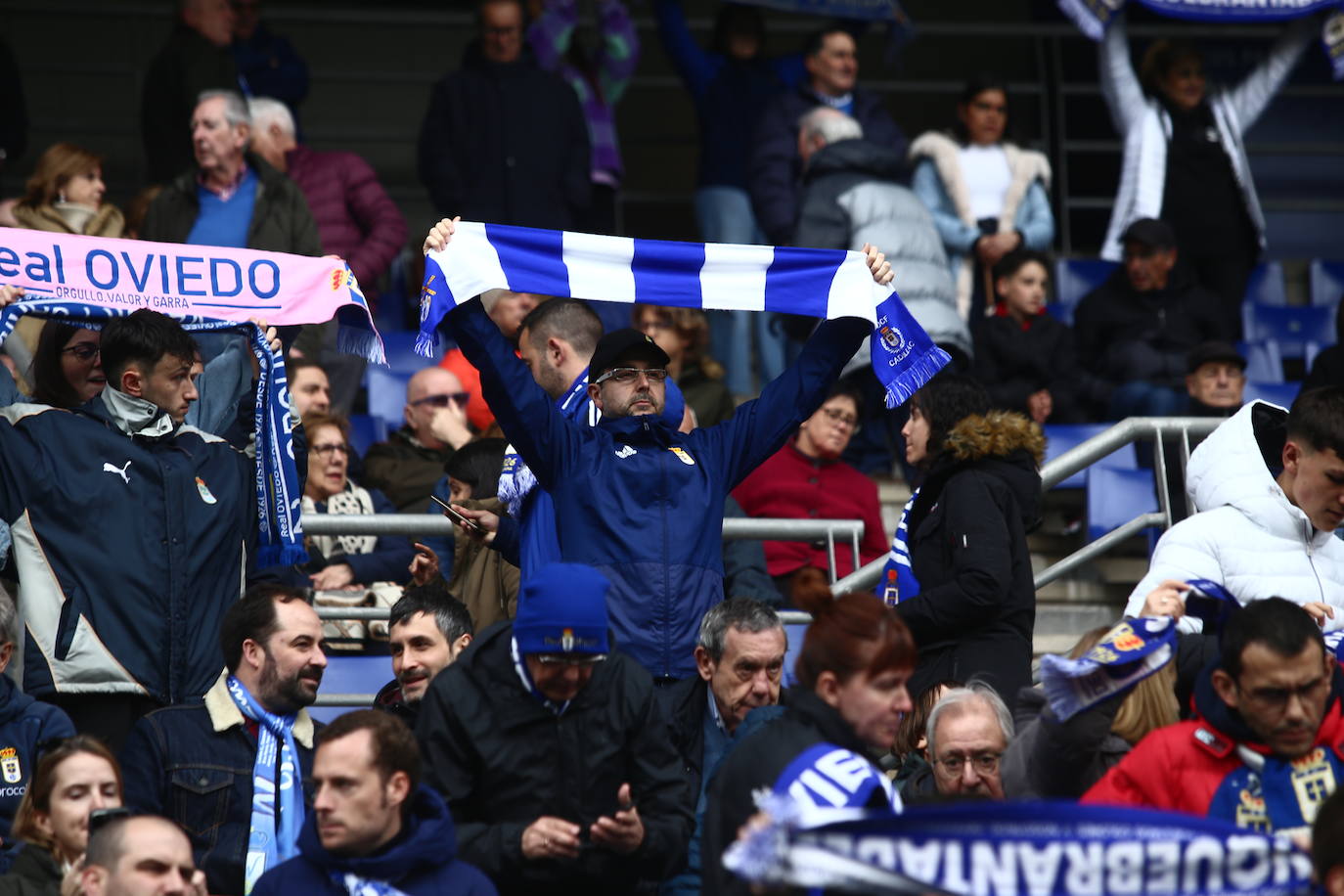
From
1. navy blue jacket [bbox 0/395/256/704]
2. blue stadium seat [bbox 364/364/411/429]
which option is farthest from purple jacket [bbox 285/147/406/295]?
navy blue jacket [bbox 0/395/256/704]

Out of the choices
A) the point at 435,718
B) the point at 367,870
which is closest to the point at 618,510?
the point at 435,718

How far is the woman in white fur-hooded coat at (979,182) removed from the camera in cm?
1119

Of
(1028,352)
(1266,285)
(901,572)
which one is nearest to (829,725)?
(901,572)

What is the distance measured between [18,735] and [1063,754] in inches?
116

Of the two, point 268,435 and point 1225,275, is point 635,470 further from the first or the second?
point 1225,275

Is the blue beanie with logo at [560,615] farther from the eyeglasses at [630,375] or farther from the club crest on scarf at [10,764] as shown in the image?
the club crest on scarf at [10,764]

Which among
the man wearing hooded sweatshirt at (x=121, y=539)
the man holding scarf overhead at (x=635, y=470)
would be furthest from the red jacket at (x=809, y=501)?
the man wearing hooded sweatshirt at (x=121, y=539)

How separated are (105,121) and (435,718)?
28.2ft

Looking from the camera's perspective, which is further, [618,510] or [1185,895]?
[618,510]

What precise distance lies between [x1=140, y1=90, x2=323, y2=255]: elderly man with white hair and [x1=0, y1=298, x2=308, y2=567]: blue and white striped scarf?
205 centimetres

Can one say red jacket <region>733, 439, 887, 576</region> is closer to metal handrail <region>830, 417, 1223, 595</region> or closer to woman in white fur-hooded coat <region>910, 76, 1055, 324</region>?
metal handrail <region>830, 417, 1223, 595</region>

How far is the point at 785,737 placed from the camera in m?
4.71

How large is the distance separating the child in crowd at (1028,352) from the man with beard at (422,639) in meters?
4.16

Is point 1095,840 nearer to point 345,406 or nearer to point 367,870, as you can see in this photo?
point 367,870
